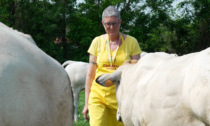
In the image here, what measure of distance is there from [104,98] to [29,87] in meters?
2.87

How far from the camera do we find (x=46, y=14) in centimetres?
3334

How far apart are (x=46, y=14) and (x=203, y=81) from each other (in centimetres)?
3218

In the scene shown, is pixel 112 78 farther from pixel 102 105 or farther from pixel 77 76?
pixel 77 76

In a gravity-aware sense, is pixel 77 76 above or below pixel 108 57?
below


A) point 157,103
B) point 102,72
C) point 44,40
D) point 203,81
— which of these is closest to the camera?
point 203,81

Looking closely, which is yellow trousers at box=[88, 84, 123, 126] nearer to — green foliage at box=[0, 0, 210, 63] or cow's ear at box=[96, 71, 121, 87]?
cow's ear at box=[96, 71, 121, 87]

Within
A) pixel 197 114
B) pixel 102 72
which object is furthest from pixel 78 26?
pixel 197 114

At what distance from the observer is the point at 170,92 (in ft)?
7.49

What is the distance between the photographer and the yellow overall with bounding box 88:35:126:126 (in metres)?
4.21

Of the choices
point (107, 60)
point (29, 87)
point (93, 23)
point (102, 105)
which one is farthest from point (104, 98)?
point (93, 23)

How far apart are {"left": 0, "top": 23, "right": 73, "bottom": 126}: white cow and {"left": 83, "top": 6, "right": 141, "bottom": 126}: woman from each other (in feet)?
8.43

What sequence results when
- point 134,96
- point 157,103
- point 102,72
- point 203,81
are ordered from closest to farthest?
point 203,81 → point 157,103 → point 134,96 → point 102,72

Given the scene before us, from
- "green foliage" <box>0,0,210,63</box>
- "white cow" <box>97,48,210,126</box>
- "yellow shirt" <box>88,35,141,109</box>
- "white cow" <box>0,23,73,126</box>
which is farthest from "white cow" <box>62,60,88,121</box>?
"green foliage" <box>0,0,210,63</box>

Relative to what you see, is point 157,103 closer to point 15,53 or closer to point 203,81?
point 203,81
